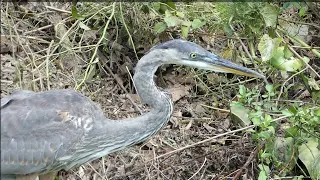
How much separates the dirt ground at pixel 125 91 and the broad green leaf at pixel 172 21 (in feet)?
2.21

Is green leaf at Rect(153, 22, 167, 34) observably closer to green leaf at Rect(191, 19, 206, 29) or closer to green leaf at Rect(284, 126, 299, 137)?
green leaf at Rect(191, 19, 206, 29)

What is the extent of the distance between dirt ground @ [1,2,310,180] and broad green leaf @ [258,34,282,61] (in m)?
0.77

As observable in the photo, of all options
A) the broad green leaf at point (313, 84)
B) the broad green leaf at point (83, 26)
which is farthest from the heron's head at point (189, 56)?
the broad green leaf at point (83, 26)

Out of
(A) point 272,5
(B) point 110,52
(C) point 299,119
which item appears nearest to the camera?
(C) point 299,119

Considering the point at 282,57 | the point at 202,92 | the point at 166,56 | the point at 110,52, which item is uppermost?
the point at 166,56

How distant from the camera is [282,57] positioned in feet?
14.7

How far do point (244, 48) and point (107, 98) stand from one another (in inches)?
45.9

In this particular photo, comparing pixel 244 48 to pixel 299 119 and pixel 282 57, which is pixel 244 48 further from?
pixel 299 119

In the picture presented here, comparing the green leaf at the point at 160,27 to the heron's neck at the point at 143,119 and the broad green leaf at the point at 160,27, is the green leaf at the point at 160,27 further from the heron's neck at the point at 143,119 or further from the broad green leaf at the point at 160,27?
the heron's neck at the point at 143,119

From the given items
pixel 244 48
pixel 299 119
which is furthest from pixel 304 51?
pixel 299 119

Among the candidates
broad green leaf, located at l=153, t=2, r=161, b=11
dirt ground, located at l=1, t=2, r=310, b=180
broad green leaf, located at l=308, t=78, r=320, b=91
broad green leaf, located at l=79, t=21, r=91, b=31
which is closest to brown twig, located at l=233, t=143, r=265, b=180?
dirt ground, located at l=1, t=2, r=310, b=180

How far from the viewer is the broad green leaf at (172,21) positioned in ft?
16.1

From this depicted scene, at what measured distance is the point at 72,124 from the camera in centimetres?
389

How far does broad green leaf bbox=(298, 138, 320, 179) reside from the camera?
451 cm
